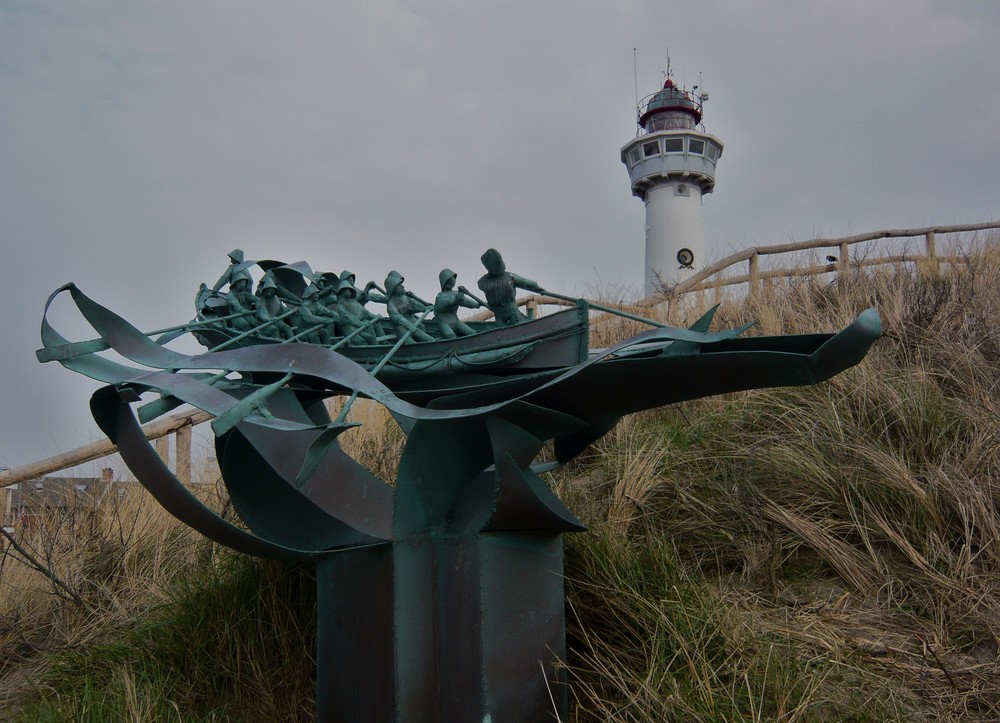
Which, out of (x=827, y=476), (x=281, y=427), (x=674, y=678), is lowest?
(x=674, y=678)

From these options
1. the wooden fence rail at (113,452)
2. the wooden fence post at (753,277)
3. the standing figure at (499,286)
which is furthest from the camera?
the wooden fence post at (753,277)

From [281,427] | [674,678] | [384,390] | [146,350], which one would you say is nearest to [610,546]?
[674,678]

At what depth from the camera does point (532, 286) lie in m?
5.25

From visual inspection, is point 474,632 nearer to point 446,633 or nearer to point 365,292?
point 446,633

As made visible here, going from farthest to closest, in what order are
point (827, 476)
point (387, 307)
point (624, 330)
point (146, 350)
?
point (624, 330)
point (827, 476)
point (387, 307)
point (146, 350)

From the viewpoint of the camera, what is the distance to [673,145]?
87.5ft

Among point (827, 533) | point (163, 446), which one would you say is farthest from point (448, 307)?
point (163, 446)

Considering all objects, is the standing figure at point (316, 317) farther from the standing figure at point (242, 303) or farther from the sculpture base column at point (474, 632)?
the sculpture base column at point (474, 632)

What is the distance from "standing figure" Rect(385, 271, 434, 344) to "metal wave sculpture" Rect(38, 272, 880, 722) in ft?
2.49

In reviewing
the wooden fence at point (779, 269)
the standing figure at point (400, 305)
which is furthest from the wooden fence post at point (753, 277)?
the standing figure at point (400, 305)

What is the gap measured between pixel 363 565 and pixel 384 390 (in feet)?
3.28

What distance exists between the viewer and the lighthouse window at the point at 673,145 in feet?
86.8

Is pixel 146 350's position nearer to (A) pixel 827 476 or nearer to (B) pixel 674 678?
(B) pixel 674 678

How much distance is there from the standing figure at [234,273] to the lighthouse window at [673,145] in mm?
22118
